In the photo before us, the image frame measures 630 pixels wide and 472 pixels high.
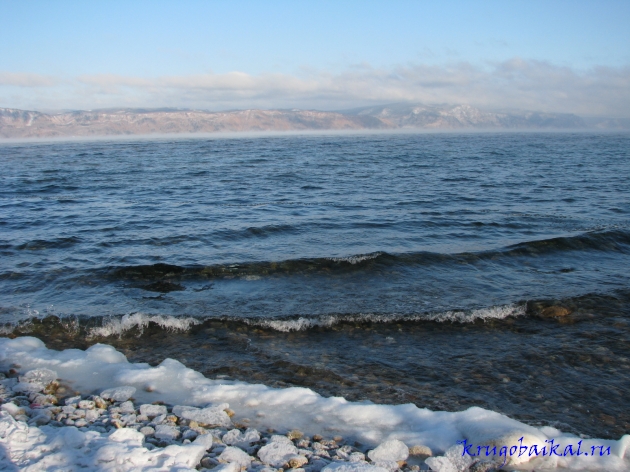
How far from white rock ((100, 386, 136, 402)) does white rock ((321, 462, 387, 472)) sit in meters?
2.92

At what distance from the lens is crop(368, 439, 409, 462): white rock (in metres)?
4.56

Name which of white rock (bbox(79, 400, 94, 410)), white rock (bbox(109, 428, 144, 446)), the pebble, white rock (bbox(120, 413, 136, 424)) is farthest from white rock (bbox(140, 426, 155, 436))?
white rock (bbox(79, 400, 94, 410))

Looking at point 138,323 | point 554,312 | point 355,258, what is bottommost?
point 138,323

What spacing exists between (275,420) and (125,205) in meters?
18.1

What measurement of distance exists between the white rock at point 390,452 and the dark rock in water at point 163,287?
22.7 feet

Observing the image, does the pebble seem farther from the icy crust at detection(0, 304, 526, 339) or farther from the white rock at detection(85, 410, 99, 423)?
the icy crust at detection(0, 304, 526, 339)

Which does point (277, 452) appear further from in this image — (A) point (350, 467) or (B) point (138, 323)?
(B) point (138, 323)

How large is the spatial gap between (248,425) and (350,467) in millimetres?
1436

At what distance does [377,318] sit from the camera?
8.70m

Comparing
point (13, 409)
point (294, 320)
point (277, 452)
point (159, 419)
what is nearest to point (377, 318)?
point (294, 320)

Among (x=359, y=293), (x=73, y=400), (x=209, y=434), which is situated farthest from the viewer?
(x=359, y=293)

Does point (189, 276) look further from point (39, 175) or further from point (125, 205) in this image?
point (39, 175)

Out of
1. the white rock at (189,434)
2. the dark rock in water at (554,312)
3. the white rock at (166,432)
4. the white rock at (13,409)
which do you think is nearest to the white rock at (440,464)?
the white rock at (189,434)

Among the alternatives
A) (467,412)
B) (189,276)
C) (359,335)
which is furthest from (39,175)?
(467,412)
